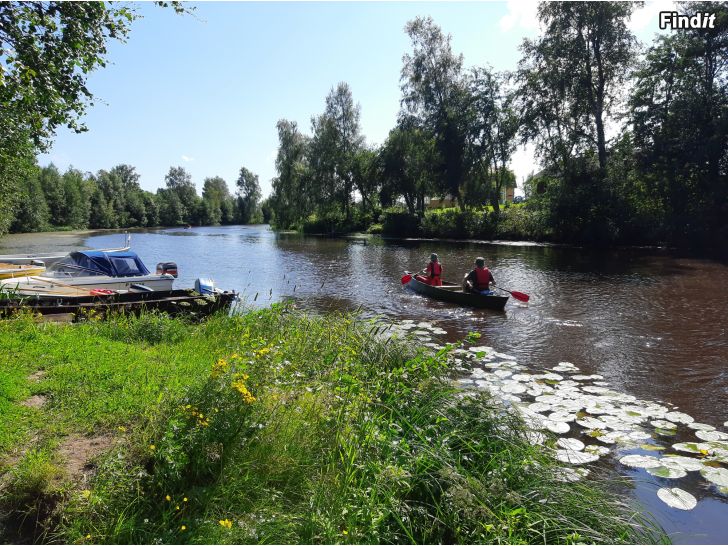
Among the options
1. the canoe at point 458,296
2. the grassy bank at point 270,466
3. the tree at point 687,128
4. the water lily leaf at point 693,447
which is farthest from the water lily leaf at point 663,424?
the tree at point 687,128

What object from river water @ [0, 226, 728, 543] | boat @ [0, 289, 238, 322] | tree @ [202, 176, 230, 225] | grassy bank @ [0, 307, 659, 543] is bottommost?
river water @ [0, 226, 728, 543]

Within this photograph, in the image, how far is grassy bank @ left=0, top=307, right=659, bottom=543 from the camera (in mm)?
3418

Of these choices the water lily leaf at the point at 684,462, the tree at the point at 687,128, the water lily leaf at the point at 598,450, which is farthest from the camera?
the tree at the point at 687,128

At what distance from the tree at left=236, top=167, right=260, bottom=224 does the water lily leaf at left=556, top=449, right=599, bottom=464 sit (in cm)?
12258

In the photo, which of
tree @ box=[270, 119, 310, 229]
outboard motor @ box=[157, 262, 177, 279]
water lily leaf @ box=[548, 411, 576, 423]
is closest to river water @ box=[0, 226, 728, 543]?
water lily leaf @ box=[548, 411, 576, 423]

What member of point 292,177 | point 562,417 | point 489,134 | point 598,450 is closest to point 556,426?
point 562,417

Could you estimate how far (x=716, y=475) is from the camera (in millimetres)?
5117

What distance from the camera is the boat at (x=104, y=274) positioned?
46.5 ft

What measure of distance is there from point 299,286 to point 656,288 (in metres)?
14.6

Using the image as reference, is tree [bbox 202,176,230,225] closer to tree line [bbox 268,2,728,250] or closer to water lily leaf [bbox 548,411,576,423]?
tree line [bbox 268,2,728,250]

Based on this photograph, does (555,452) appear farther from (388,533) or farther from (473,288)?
(473,288)

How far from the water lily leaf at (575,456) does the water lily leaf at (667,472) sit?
58 cm

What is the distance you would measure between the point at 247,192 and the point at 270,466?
126 m

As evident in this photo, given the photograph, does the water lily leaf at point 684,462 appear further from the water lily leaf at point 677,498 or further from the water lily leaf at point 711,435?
the water lily leaf at point 711,435
